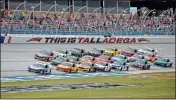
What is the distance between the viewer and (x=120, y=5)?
63344 mm

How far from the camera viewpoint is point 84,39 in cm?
5138

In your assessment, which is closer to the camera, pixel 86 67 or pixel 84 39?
pixel 86 67

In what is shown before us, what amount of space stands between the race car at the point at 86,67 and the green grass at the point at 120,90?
3.74m

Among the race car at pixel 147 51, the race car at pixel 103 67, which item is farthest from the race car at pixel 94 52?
the race car at pixel 147 51

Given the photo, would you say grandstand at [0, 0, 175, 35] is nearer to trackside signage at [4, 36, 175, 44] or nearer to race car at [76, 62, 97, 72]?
trackside signage at [4, 36, 175, 44]

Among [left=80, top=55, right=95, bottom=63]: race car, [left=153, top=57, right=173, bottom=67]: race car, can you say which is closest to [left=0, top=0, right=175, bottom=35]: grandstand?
[left=80, top=55, right=95, bottom=63]: race car

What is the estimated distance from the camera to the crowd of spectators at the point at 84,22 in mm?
49125

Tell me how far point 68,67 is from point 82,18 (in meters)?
16.7

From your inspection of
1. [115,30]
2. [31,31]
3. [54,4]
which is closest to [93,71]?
[31,31]

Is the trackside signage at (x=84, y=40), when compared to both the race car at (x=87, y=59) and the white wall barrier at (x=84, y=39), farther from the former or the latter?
the race car at (x=87, y=59)

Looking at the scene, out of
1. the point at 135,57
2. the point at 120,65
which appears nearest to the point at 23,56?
the point at 120,65

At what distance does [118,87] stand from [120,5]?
34.3 meters

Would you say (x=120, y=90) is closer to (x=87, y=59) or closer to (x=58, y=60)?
(x=58, y=60)

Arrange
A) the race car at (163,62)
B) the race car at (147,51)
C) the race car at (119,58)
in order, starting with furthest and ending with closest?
1. the race car at (147,51)
2. the race car at (163,62)
3. the race car at (119,58)
